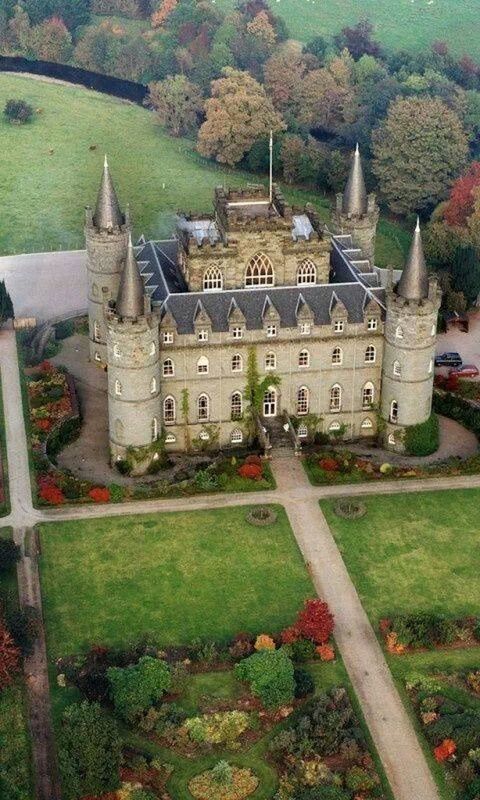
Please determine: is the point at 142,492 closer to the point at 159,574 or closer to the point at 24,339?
the point at 159,574

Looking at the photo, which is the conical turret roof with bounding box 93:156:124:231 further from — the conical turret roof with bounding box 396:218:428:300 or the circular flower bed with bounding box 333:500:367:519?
the circular flower bed with bounding box 333:500:367:519

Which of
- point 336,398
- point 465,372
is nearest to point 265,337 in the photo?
point 336,398

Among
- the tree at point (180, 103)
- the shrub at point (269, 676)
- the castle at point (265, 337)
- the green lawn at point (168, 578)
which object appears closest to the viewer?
the shrub at point (269, 676)

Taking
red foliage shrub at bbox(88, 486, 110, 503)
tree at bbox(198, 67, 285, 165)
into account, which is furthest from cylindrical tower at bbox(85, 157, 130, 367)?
tree at bbox(198, 67, 285, 165)

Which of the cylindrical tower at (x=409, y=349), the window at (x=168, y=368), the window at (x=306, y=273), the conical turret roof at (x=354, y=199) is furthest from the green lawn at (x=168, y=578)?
the conical turret roof at (x=354, y=199)

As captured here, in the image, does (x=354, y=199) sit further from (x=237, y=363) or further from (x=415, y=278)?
(x=237, y=363)

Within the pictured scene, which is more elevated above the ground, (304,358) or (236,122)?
(304,358)

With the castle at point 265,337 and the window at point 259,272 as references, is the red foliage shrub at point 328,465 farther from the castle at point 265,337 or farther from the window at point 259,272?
the window at point 259,272
